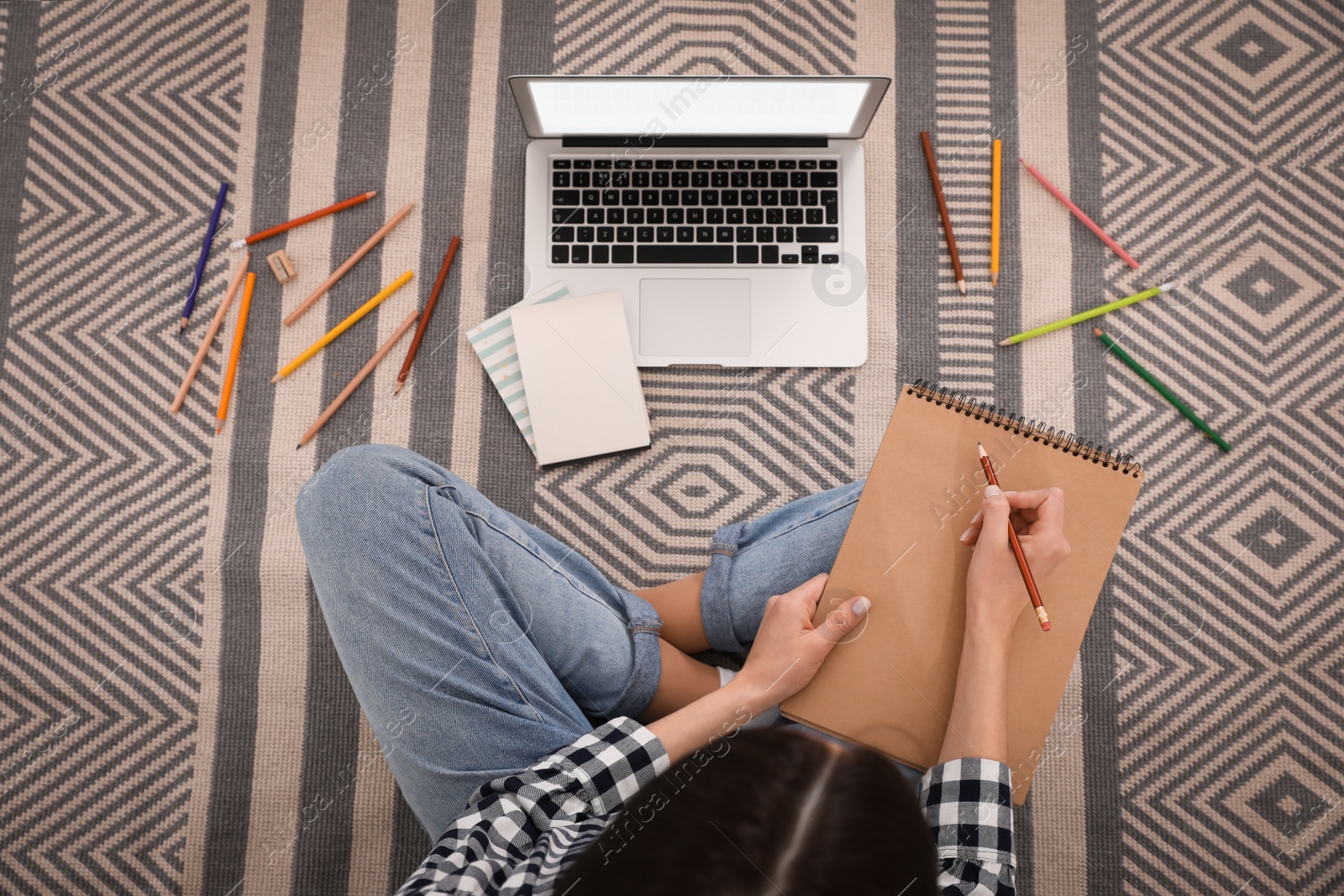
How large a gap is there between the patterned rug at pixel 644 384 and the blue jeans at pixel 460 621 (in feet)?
0.46

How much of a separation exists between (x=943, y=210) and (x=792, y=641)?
0.51 m

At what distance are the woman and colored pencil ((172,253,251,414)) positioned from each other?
0.27 meters

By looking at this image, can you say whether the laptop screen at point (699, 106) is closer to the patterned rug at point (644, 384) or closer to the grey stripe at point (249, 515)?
the patterned rug at point (644, 384)

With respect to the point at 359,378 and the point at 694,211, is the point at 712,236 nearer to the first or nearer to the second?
the point at 694,211

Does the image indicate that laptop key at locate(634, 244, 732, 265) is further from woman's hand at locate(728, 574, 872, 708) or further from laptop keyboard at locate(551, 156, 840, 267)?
woman's hand at locate(728, 574, 872, 708)

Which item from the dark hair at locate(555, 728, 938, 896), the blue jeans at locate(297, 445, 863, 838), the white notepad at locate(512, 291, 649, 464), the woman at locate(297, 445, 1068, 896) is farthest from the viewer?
the white notepad at locate(512, 291, 649, 464)

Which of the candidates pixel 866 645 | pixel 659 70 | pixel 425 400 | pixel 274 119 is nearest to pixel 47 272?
pixel 274 119

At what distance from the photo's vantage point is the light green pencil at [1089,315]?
0.81 m

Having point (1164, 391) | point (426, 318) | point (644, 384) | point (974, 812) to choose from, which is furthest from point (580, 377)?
point (1164, 391)

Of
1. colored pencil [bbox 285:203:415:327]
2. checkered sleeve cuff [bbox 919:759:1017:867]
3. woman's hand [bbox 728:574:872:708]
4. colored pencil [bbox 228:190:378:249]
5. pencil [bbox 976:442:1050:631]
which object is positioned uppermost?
colored pencil [bbox 228:190:378:249]

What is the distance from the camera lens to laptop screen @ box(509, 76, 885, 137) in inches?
27.6

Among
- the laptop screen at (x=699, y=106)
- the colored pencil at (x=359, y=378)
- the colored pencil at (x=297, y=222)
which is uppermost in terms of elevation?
the laptop screen at (x=699, y=106)

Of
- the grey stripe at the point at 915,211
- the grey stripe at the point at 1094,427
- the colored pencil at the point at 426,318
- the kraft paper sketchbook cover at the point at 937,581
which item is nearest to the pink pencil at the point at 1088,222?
the grey stripe at the point at 1094,427

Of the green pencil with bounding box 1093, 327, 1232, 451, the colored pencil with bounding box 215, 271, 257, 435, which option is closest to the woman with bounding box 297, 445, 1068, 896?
the colored pencil with bounding box 215, 271, 257, 435
